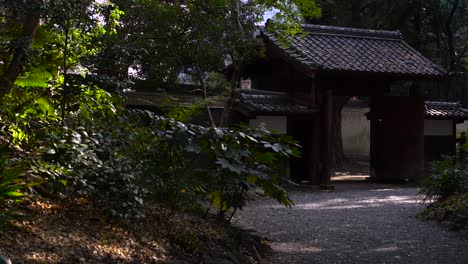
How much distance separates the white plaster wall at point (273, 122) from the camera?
15883 mm

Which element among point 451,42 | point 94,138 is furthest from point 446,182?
point 451,42

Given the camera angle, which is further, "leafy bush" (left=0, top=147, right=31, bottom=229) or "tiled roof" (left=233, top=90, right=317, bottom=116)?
"tiled roof" (left=233, top=90, right=317, bottom=116)

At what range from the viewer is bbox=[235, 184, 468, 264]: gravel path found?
7.46 meters

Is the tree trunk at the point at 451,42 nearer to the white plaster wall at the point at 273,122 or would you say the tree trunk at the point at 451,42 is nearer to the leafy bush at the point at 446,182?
the white plaster wall at the point at 273,122

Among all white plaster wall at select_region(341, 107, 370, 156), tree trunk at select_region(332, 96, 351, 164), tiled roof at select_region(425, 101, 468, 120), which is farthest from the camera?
white plaster wall at select_region(341, 107, 370, 156)

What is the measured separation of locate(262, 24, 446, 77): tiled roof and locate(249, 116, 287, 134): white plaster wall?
5.53ft

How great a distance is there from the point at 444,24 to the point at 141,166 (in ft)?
74.1

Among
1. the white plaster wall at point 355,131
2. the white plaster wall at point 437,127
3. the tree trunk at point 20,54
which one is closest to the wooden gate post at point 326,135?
the white plaster wall at point 437,127

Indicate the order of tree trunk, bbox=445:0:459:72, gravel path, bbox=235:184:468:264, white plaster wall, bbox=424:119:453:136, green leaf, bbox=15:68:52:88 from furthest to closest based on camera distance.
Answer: tree trunk, bbox=445:0:459:72 → white plaster wall, bbox=424:119:453:136 → gravel path, bbox=235:184:468:264 → green leaf, bbox=15:68:52:88

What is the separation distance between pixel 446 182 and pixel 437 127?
910 cm

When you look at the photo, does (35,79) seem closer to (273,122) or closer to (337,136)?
(273,122)

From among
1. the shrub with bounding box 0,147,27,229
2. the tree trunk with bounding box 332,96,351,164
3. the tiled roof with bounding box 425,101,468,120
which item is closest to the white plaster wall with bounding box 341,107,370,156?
the tree trunk with bounding box 332,96,351,164

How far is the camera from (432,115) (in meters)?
18.9

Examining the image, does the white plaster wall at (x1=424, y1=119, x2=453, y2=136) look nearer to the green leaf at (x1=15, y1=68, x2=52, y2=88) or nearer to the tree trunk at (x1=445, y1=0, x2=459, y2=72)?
the tree trunk at (x1=445, y1=0, x2=459, y2=72)
